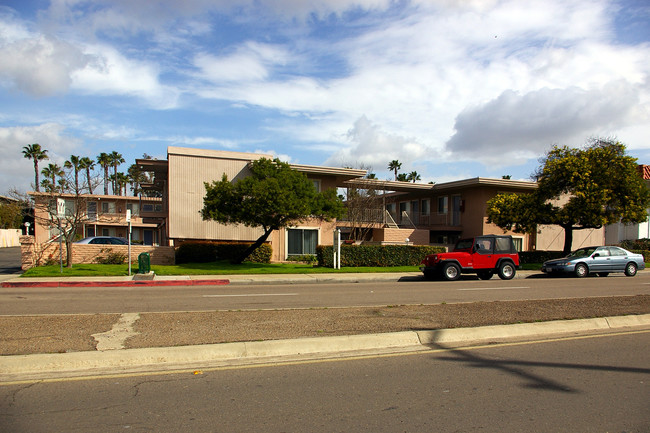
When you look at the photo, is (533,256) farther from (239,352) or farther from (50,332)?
(50,332)

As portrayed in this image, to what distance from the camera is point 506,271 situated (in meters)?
21.2

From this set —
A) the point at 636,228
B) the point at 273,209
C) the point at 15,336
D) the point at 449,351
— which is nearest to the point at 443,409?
the point at 449,351

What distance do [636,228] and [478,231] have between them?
1509cm

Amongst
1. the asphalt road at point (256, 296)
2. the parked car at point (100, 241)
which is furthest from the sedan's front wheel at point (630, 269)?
the parked car at point (100, 241)

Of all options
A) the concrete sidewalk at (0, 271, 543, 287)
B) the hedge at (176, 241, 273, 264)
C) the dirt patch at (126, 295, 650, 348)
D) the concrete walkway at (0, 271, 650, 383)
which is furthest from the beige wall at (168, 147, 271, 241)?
the concrete walkway at (0, 271, 650, 383)

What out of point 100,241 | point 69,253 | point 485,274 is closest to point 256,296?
point 485,274

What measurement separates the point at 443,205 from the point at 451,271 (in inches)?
725

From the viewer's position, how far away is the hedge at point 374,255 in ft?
81.4

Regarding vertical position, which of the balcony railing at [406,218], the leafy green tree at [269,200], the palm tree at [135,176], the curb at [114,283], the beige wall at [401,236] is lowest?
the curb at [114,283]

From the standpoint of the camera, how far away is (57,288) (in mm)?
16891

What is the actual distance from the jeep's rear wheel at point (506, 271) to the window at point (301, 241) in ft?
42.2

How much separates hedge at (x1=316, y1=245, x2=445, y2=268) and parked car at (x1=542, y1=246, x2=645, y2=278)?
6350mm

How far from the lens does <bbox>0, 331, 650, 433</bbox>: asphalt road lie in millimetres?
4613

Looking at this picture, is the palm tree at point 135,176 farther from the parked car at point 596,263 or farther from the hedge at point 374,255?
the parked car at point 596,263
